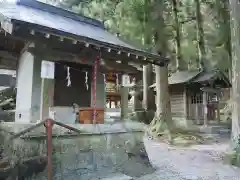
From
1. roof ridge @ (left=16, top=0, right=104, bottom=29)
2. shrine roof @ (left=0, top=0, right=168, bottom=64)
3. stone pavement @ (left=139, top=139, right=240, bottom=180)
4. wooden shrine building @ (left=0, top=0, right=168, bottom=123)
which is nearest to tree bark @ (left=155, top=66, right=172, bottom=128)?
stone pavement @ (left=139, top=139, right=240, bottom=180)

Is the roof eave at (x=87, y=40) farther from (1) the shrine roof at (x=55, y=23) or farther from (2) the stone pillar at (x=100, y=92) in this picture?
(2) the stone pillar at (x=100, y=92)

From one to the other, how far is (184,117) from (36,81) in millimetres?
14674

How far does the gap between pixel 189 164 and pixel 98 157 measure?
3.97 m

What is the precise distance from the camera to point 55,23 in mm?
8023

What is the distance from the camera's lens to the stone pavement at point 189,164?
7.75 m

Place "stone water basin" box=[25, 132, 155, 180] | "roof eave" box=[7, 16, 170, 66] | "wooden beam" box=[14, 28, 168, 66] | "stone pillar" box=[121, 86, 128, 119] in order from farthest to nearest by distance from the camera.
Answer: "stone pillar" box=[121, 86, 128, 119]
"stone water basin" box=[25, 132, 155, 180]
"wooden beam" box=[14, 28, 168, 66]
"roof eave" box=[7, 16, 170, 66]

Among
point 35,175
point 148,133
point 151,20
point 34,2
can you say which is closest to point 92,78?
point 35,175

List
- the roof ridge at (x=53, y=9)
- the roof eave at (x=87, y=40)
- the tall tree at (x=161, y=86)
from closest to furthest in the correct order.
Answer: the roof eave at (x=87, y=40), the roof ridge at (x=53, y=9), the tall tree at (x=161, y=86)

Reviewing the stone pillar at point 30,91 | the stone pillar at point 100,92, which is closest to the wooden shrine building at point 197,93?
the stone pillar at point 100,92

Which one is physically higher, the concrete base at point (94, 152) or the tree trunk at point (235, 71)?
the tree trunk at point (235, 71)

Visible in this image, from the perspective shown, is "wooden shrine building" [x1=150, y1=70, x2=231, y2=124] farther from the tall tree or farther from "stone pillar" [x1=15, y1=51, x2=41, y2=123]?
"stone pillar" [x1=15, y1=51, x2=41, y2=123]

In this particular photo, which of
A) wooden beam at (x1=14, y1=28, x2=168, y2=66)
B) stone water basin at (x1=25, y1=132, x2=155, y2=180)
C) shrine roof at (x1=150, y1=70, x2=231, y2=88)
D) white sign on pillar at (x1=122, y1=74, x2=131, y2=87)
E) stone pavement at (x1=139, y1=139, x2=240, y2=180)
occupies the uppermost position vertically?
shrine roof at (x1=150, y1=70, x2=231, y2=88)

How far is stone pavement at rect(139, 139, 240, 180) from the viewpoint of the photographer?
25.4 feet

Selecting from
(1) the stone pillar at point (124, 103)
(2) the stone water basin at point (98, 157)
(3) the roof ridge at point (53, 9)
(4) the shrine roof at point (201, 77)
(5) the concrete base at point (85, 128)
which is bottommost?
(2) the stone water basin at point (98, 157)
